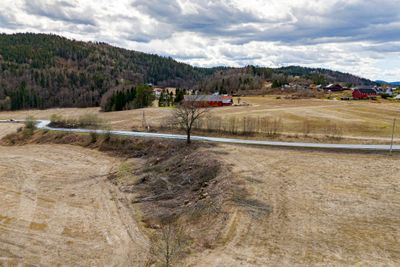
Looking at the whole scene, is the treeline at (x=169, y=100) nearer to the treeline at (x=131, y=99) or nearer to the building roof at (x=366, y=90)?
the treeline at (x=131, y=99)

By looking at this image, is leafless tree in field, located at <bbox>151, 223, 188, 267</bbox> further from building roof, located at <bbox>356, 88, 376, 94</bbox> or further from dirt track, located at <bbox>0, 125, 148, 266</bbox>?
building roof, located at <bbox>356, 88, 376, 94</bbox>

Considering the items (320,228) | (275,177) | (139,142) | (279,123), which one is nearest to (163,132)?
(139,142)

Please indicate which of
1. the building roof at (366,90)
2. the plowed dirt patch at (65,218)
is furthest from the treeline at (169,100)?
the plowed dirt patch at (65,218)

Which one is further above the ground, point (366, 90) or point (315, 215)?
point (366, 90)

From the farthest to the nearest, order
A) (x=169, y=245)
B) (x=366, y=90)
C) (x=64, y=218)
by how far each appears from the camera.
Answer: (x=366, y=90) → (x=64, y=218) → (x=169, y=245)

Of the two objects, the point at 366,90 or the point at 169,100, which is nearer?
the point at 169,100

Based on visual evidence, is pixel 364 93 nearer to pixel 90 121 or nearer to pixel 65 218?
pixel 90 121

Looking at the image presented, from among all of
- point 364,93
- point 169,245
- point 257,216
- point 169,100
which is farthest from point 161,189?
point 364,93

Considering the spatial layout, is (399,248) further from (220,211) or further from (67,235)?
(67,235)
